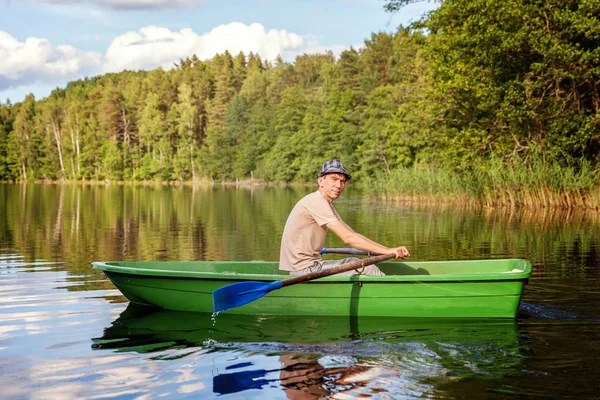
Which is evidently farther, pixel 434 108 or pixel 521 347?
pixel 434 108

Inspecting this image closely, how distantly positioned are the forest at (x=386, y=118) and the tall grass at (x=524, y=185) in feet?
0.19

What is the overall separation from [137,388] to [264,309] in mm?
2653

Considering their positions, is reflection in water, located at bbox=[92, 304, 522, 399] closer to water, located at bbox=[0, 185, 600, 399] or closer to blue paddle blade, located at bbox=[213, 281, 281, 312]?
water, located at bbox=[0, 185, 600, 399]

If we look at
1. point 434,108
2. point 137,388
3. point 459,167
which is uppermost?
point 434,108

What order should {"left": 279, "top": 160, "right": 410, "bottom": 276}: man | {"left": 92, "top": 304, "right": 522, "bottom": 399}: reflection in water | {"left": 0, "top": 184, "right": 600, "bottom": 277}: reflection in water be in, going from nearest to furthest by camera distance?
{"left": 92, "top": 304, "right": 522, "bottom": 399}: reflection in water
{"left": 279, "top": 160, "right": 410, "bottom": 276}: man
{"left": 0, "top": 184, "right": 600, "bottom": 277}: reflection in water

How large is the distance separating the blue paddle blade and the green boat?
0.42 feet

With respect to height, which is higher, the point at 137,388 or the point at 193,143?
the point at 193,143

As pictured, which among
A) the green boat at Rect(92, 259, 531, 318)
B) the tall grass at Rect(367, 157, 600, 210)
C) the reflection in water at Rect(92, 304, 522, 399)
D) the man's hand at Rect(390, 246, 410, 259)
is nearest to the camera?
the reflection in water at Rect(92, 304, 522, 399)

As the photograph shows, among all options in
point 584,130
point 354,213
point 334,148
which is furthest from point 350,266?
point 334,148

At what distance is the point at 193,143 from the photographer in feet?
291

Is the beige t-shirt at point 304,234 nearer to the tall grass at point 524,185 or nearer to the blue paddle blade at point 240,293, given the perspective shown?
the blue paddle blade at point 240,293

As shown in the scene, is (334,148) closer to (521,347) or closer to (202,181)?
(202,181)

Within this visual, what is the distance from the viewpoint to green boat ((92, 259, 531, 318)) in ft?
23.8

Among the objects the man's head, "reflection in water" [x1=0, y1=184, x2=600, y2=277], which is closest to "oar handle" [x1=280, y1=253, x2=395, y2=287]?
the man's head
